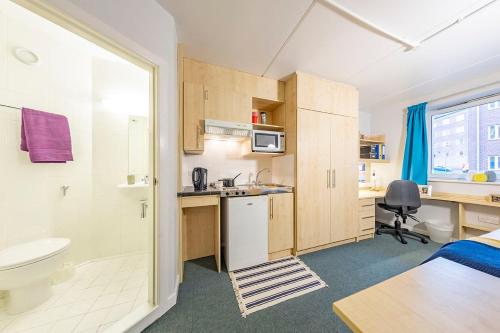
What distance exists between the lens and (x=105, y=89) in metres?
2.17

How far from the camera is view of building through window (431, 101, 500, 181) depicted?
2.47 meters

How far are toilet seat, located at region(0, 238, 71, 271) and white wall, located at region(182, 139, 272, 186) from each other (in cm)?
126

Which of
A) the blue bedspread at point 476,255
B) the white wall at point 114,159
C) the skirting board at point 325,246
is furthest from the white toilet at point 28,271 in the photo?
the blue bedspread at point 476,255

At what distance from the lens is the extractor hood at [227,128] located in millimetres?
2059

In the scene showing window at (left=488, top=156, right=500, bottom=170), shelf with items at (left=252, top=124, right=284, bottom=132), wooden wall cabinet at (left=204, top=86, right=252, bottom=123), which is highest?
wooden wall cabinet at (left=204, top=86, right=252, bottom=123)

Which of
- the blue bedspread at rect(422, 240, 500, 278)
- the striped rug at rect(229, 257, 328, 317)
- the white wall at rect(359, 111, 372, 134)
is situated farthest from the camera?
the white wall at rect(359, 111, 372, 134)

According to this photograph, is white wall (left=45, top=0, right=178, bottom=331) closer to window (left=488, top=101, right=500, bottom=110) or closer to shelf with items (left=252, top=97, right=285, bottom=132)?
shelf with items (left=252, top=97, right=285, bottom=132)

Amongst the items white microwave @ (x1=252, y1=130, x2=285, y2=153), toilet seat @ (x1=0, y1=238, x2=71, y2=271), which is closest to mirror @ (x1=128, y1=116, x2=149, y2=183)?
toilet seat @ (x1=0, y1=238, x2=71, y2=271)

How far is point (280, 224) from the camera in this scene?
2.22 metres

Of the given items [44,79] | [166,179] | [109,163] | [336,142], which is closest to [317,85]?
[336,142]

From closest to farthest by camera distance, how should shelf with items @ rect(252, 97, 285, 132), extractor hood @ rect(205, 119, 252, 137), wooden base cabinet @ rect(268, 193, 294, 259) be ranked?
1. extractor hood @ rect(205, 119, 252, 137)
2. wooden base cabinet @ rect(268, 193, 294, 259)
3. shelf with items @ rect(252, 97, 285, 132)

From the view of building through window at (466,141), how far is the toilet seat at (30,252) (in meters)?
5.31

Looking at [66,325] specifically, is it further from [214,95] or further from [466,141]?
[466,141]

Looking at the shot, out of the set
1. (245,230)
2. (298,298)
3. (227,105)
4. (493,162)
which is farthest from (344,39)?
(493,162)
